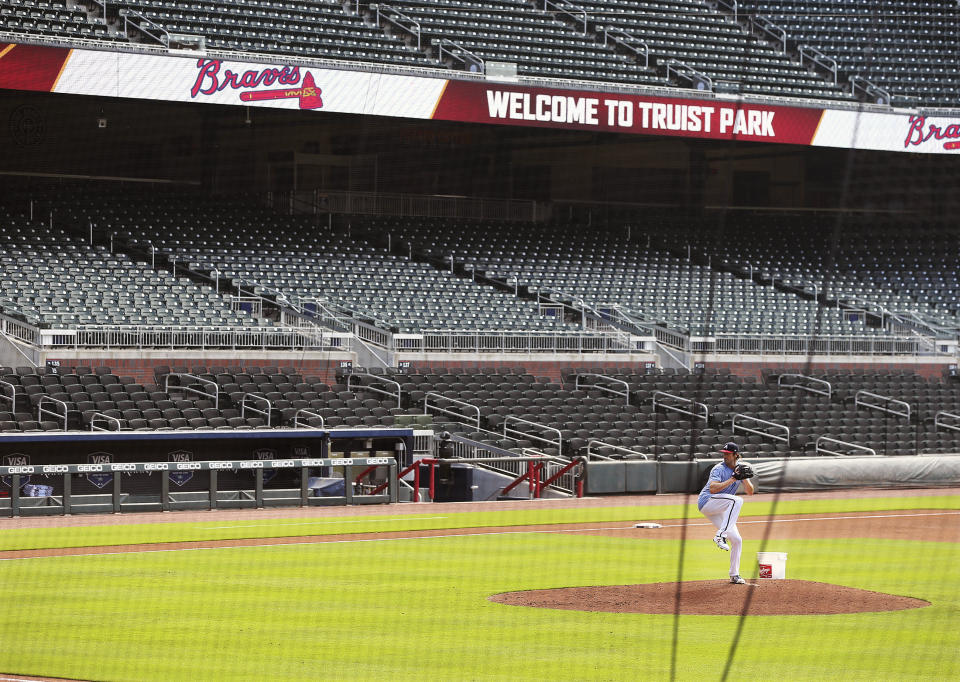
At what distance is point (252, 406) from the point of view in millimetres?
26141

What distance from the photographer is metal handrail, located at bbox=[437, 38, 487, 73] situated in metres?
34.9

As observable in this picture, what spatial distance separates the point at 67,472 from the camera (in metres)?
21.3

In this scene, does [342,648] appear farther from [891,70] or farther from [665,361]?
[891,70]

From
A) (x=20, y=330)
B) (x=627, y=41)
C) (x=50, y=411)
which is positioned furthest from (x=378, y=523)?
(x=627, y=41)

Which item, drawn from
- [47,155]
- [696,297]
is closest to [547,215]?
[696,297]

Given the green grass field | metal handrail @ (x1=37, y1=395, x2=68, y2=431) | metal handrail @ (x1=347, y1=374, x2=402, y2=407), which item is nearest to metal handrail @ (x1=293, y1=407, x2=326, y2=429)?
metal handrail @ (x1=347, y1=374, x2=402, y2=407)

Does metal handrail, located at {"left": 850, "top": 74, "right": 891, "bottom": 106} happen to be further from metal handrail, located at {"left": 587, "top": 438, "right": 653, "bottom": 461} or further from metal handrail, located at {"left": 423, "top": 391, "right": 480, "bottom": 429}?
metal handrail, located at {"left": 423, "top": 391, "right": 480, "bottom": 429}

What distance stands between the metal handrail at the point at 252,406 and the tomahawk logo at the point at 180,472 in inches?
76.2

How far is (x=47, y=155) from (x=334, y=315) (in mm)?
9576

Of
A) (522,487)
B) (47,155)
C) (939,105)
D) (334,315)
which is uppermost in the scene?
(939,105)

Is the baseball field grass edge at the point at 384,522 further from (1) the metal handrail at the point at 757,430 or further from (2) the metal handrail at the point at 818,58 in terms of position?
(2) the metal handrail at the point at 818,58

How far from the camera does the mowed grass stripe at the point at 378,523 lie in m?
18.6

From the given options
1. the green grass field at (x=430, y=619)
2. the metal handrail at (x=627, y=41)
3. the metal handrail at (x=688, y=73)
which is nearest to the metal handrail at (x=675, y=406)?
the metal handrail at (x=688, y=73)

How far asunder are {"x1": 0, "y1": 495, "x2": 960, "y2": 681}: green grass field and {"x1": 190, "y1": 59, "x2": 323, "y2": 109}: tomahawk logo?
49.1 feet
